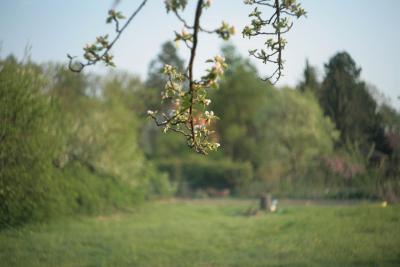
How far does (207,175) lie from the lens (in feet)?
97.5

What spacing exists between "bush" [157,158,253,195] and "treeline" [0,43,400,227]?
0.22 ft

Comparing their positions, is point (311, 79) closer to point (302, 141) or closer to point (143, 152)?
point (302, 141)

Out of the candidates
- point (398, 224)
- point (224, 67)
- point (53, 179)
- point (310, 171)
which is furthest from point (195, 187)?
point (224, 67)

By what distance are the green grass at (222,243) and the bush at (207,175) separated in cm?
1466

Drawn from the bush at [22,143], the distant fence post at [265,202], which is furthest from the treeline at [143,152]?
the distant fence post at [265,202]

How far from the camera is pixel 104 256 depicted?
912 cm

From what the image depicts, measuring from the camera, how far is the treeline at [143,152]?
1091cm

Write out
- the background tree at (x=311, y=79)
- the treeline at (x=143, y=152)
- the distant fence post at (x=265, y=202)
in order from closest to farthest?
the treeline at (x=143, y=152) → the distant fence post at (x=265, y=202) → the background tree at (x=311, y=79)

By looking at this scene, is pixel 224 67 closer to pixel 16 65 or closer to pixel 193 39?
pixel 193 39

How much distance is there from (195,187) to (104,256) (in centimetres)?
2074

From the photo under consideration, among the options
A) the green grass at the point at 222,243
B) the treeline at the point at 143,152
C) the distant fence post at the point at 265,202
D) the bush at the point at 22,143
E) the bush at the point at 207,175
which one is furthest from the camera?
the bush at the point at 207,175

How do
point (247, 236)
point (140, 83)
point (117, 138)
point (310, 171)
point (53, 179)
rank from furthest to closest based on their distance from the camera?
point (140, 83), point (310, 171), point (117, 138), point (53, 179), point (247, 236)

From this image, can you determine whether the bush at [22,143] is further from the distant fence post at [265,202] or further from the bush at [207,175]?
the bush at [207,175]

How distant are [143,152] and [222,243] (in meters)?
13.7
